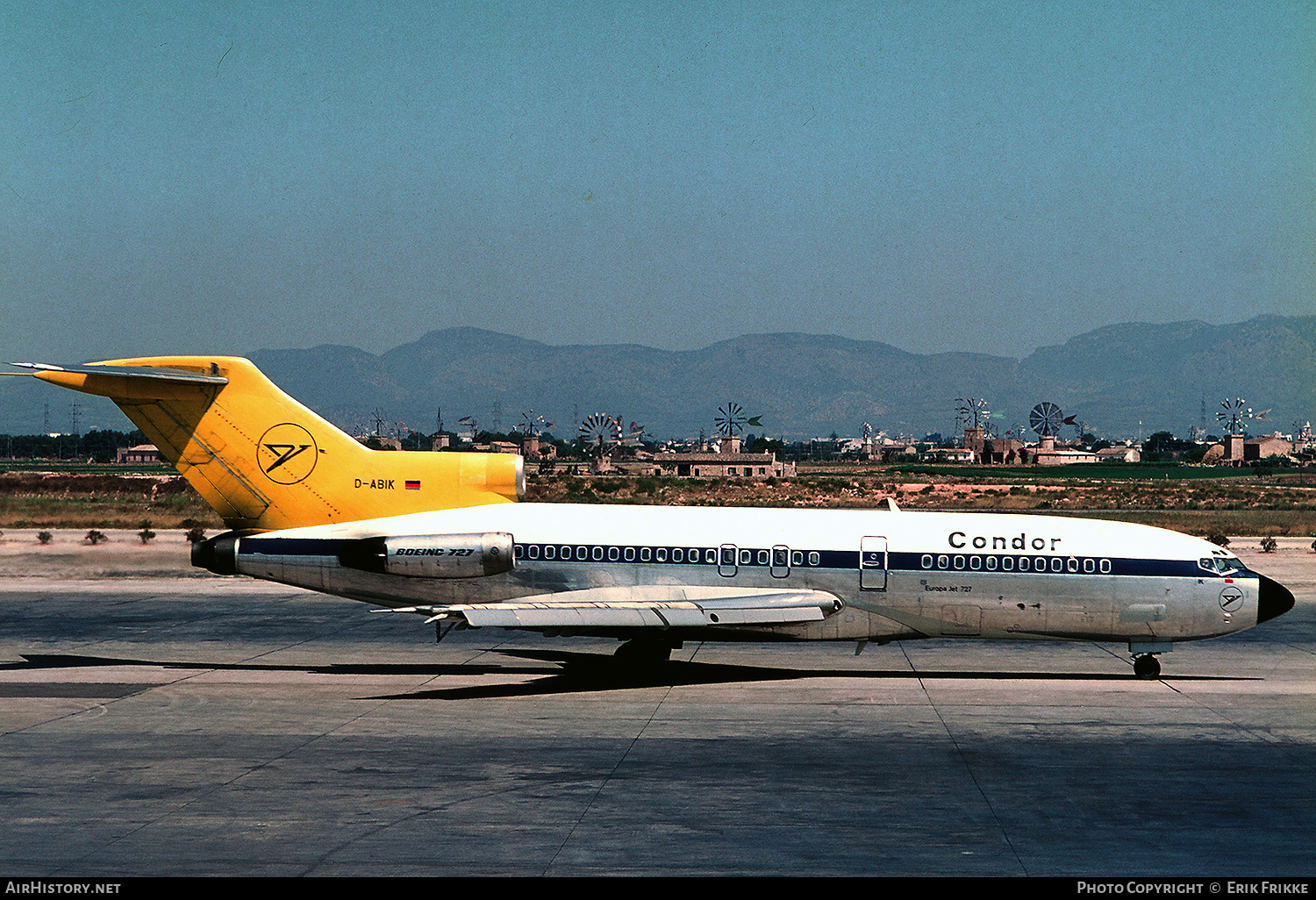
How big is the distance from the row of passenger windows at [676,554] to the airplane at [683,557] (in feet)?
0.12

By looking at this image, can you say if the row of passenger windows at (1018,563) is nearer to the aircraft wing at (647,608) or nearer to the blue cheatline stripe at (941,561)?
the blue cheatline stripe at (941,561)

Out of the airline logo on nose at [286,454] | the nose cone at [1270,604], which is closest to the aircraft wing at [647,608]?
the airline logo on nose at [286,454]

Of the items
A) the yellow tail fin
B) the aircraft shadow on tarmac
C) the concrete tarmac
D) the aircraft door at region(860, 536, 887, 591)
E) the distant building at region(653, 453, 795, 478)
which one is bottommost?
the aircraft shadow on tarmac

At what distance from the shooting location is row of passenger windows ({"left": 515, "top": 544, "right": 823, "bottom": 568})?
2425cm

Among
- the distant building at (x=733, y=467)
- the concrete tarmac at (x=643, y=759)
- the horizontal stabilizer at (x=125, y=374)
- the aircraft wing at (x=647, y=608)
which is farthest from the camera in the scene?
the distant building at (x=733, y=467)

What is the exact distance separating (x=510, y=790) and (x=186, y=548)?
137 feet

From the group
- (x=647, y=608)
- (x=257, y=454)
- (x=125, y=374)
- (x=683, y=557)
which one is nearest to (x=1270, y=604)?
(x=683, y=557)

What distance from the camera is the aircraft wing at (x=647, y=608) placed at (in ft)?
71.3

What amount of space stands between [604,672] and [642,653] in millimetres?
927

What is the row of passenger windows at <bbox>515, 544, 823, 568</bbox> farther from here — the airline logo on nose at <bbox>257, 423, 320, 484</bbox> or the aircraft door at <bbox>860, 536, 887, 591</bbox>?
the airline logo on nose at <bbox>257, 423, 320, 484</bbox>

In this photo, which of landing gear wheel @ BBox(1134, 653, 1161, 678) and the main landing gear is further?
the main landing gear

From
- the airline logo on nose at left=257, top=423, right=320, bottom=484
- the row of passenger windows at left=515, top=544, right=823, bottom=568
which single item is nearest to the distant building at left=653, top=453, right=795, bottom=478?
the row of passenger windows at left=515, top=544, right=823, bottom=568

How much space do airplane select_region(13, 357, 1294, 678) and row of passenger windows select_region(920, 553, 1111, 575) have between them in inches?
1.3

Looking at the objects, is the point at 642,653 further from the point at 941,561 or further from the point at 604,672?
the point at 941,561
